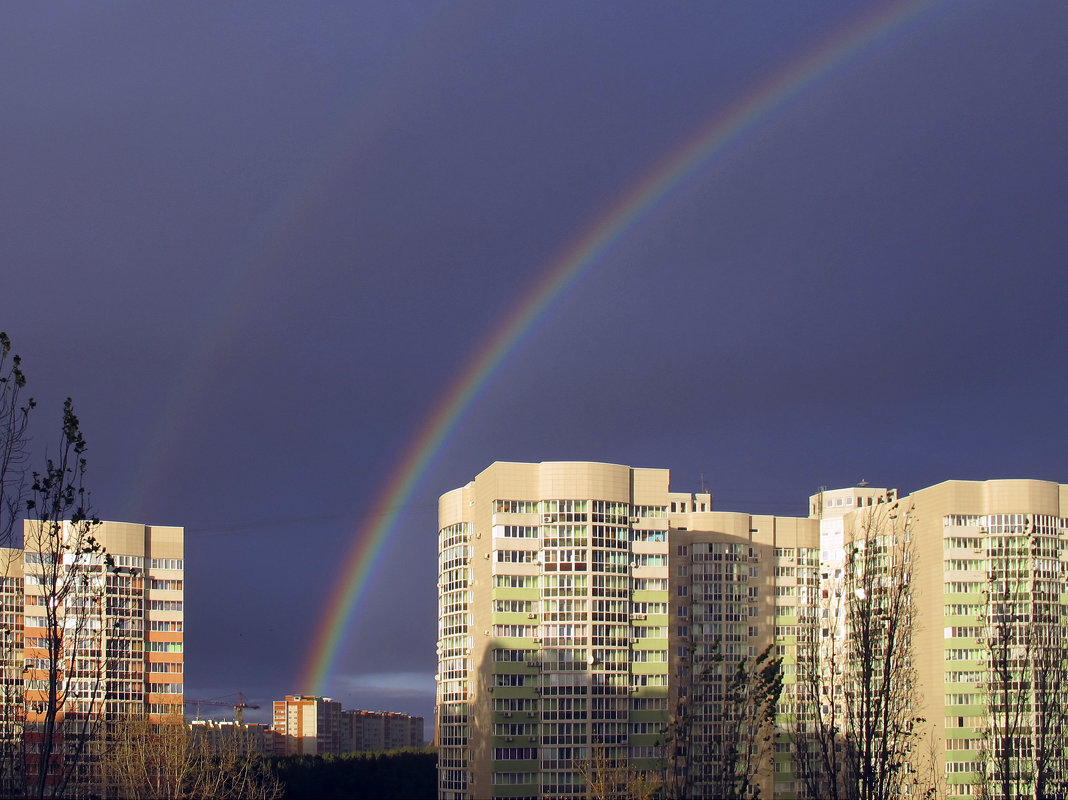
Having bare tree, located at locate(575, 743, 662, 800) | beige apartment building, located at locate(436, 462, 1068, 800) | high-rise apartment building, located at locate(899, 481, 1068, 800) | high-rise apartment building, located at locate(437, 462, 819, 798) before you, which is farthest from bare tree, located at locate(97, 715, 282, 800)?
high-rise apartment building, located at locate(899, 481, 1068, 800)

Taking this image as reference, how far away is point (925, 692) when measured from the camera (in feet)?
372

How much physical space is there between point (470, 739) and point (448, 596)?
1384 cm

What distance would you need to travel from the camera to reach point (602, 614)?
105 m

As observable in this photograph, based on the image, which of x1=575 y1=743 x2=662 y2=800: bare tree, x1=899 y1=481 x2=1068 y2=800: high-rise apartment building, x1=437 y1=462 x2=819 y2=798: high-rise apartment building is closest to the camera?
x1=575 y1=743 x2=662 y2=800: bare tree

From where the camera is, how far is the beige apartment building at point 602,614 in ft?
338

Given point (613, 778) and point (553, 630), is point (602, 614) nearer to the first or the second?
point (553, 630)

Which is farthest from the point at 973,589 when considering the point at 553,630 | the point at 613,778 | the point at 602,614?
the point at 613,778

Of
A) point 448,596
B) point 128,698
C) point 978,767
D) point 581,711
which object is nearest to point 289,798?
point 128,698

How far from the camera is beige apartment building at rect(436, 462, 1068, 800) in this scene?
338 ft

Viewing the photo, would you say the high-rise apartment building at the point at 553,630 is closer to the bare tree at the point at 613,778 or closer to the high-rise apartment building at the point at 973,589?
the bare tree at the point at 613,778

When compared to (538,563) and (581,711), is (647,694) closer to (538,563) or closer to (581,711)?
(581,711)

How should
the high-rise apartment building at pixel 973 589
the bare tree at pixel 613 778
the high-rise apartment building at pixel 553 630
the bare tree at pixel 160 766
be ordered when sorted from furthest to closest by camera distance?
the high-rise apartment building at pixel 973 589 → the high-rise apartment building at pixel 553 630 → the bare tree at pixel 613 778 → the bare tree at pixel 160 766

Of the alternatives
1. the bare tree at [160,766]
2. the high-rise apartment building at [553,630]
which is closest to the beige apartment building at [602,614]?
the high-rise apartment building at [553,630]

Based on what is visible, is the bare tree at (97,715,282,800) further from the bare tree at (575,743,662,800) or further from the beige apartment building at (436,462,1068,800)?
the bare tree at (575,743,662,800)
